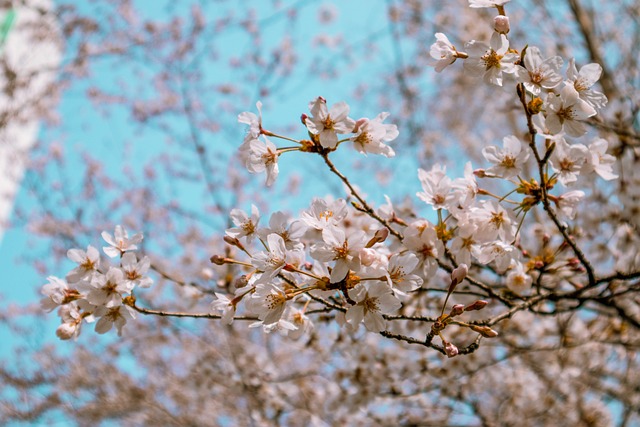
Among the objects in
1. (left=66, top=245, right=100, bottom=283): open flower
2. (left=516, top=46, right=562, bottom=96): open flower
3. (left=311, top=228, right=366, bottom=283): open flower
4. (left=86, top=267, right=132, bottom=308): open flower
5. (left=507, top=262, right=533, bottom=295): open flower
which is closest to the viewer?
(left=311, top=228, right=366, bottom=283): open flower

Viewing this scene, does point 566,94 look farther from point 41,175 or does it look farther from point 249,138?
point 41,175

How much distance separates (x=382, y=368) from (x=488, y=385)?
195cm

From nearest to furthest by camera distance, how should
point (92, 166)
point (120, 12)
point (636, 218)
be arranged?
1. point (636, 218)
2. point (120, 12)
3. point (92, 166)

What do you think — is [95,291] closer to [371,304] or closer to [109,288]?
[109,288]

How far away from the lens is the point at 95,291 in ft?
4.92

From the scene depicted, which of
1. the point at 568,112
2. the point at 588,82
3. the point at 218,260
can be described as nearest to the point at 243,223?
the point at 218,260

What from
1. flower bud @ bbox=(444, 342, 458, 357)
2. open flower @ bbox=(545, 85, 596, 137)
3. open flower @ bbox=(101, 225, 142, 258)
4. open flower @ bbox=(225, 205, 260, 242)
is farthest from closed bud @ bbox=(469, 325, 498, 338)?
open flower @ bbox=(101, 225, 142, 258)

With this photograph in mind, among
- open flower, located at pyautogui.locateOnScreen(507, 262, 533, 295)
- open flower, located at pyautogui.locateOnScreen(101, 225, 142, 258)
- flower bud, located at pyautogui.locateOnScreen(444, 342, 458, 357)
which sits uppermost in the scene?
open flower, located at pyautogui.locateOnScreen(507, 262, 533, 295)

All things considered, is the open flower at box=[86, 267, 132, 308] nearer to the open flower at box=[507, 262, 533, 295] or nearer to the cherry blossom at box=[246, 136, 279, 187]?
the cherry blossom at box=[246, 136, 279, 187]

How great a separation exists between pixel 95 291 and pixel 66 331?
163 mm

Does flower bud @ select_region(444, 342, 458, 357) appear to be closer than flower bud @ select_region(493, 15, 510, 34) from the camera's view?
Yes

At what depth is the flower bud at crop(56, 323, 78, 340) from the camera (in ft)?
4.99

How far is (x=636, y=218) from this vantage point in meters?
Result: 2.39

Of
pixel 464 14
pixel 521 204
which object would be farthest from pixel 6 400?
pixel 464 14
